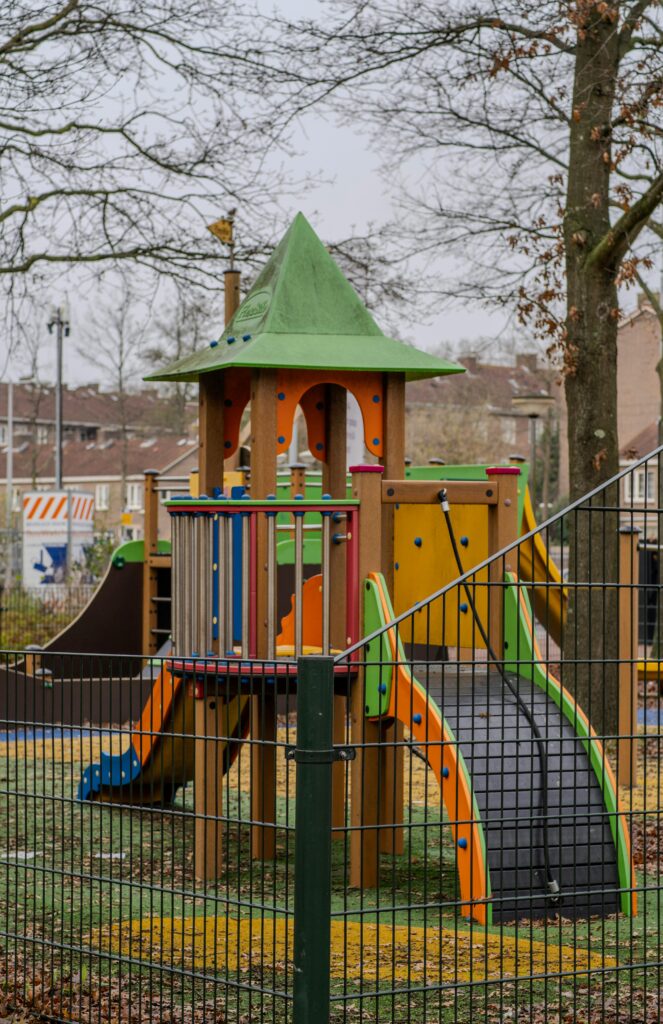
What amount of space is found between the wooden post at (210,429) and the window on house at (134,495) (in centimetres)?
7456

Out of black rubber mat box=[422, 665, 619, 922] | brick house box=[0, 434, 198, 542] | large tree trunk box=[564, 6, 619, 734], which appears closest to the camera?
black rubber mat box=[422, 665, 619, 922]

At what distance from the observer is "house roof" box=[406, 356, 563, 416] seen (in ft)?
234

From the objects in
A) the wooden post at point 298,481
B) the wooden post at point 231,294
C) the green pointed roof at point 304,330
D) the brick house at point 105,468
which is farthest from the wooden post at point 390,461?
the brick house at point 105,468

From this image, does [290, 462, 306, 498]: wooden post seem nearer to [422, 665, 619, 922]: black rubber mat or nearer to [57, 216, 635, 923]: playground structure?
[57, 216, 635, 923]: playground structure

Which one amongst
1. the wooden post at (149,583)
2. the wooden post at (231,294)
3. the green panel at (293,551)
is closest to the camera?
the wooden post at (231,294)

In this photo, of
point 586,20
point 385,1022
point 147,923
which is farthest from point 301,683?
point 586,20

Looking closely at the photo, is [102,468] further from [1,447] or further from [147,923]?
[147,923]

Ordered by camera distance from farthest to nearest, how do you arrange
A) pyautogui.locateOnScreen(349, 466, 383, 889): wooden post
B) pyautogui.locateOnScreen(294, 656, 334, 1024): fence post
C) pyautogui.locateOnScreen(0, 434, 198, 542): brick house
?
pyautogui.locateOnScreen(0, 434, 198, 542): brick house < pyautogui.locateOnScreen(349, 466, 383, 889): wooden post < pyautogui.locateOnScreen(294, 656, 334, 1024): fence post

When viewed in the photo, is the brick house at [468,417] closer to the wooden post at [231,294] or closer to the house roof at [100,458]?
the house roof at [100,458]

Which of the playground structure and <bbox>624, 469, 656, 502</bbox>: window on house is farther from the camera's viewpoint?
the playground structure

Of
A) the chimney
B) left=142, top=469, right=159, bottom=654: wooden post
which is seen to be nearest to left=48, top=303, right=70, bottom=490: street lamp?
the chimney

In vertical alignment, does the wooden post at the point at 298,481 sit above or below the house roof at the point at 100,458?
below

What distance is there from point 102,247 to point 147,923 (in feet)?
37.1

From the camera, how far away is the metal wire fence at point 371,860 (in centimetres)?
457
